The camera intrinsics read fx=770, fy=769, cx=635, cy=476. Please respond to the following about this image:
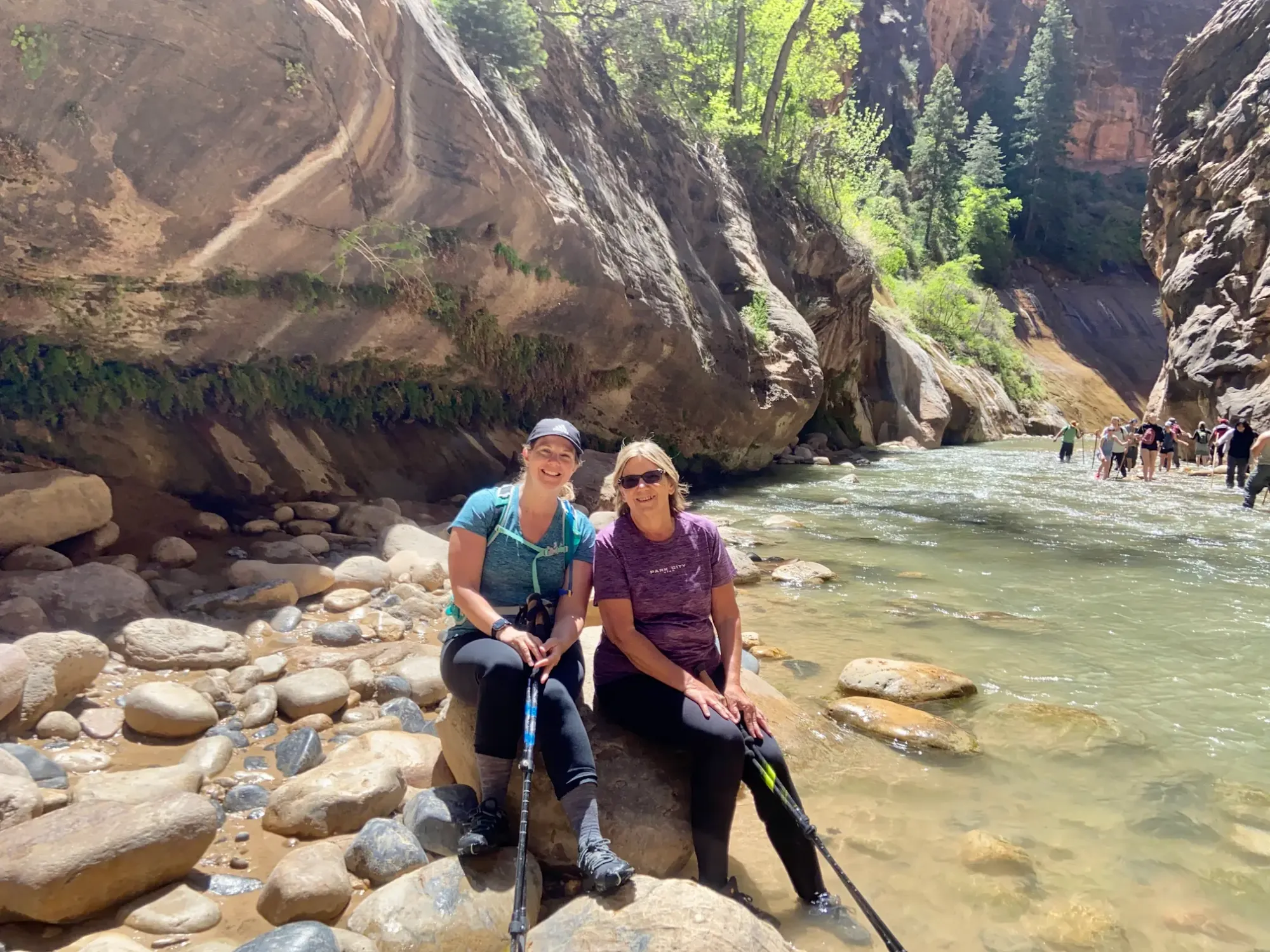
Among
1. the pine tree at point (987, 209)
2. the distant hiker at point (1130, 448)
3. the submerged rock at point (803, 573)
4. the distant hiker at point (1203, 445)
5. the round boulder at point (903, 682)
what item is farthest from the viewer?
the pine tree at point (987, 209)

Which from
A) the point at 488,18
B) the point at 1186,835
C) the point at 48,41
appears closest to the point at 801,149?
the point at 488,18

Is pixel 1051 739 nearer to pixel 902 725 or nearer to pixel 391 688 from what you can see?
pixel 902 725

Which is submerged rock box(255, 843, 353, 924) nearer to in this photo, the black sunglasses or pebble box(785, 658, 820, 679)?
the black sunglasses

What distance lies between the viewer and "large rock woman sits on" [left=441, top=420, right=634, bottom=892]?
2684mm

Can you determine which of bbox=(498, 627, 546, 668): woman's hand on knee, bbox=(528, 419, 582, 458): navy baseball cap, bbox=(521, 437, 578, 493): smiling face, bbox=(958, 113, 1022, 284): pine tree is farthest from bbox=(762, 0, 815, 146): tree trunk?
bbox=(958, 113, 1022, 284): pine tree

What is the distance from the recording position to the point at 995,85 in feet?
183

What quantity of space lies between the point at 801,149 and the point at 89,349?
19317mm

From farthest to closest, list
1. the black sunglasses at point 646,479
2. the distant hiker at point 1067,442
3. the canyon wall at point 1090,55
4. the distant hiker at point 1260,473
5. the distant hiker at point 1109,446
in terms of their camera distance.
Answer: the canyon wall at point 1090,55 → the distant hiker at point 1067,442 → the distant hiker at point 1109,446 → the distant hiker at point 1260,473 → the black sunglasses at point 646,479

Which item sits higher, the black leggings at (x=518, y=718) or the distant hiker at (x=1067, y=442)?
the distant hiker at (x=1067, y=442)

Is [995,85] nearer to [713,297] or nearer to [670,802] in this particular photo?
[713,297]

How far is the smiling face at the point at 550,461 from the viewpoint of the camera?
316 cm

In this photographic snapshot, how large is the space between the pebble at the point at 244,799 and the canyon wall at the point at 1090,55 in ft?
189

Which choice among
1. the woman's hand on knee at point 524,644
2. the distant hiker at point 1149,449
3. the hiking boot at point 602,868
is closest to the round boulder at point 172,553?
the woman's hand on knee at point 524,644

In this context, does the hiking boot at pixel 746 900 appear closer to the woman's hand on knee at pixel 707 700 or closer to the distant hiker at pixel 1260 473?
the woman's hand on knee at pixel 707 700
